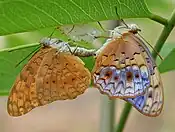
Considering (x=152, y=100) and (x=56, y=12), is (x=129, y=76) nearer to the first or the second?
(x=152, y=100)

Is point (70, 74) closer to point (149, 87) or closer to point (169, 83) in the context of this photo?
point (149, 87)

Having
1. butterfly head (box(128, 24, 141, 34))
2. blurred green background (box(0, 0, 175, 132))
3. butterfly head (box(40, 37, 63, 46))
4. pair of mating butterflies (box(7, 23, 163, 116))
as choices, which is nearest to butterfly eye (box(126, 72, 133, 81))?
pair of mating butterflies (box(7, 23, 163, 116))

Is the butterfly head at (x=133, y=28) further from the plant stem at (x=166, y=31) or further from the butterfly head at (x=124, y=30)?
the plant stem at (x=166, y=31)

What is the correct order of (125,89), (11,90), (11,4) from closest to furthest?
(11,4)
(125,89)
(11,90)

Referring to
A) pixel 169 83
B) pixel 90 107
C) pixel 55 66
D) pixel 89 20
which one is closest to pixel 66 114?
pixel 90 107

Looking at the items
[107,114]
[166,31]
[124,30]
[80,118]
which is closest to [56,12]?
[166,31]

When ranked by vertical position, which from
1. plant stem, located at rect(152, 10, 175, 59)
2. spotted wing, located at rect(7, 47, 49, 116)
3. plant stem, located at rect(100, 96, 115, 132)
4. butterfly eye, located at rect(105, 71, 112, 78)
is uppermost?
plant stem, located at rect(152, 10, 175, 59)

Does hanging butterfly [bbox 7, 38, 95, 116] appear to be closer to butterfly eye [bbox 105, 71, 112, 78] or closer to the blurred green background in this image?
butterfly eye [bbox 105, 71, 112, 78]

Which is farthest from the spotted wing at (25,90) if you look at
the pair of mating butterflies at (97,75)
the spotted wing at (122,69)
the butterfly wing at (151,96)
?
the butterfly wing at (151,96)
